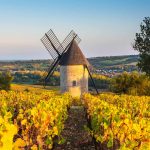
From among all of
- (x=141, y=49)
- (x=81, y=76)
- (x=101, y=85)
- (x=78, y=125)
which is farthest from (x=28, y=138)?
(x=101, y=85)

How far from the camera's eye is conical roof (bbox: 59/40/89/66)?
48.0m

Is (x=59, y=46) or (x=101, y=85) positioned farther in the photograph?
(x=101, y=85)

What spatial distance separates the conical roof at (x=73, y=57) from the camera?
4803cm

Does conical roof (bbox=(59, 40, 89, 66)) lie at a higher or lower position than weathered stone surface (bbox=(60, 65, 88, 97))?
higher

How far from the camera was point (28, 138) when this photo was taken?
1166 cm

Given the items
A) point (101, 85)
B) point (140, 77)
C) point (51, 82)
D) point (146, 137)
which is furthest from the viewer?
point (51, 82)

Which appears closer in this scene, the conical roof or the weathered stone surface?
the weathered stone surface

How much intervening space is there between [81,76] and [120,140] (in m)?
37.3

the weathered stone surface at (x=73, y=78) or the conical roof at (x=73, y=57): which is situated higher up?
the conical roof at (x=73, y=57)

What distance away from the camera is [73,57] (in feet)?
159

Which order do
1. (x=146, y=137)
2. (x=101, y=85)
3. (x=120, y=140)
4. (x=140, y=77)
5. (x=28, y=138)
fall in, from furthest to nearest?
(x=101, y=85), (x=140, y=77), (x=28, y=138), (x=120, y=140), (x=146, y=137)

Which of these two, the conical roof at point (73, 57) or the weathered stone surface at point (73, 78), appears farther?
the conical roof at point (73, 57)

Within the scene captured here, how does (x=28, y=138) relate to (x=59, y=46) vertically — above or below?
below

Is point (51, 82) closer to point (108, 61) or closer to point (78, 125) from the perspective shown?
point (78, 125)
